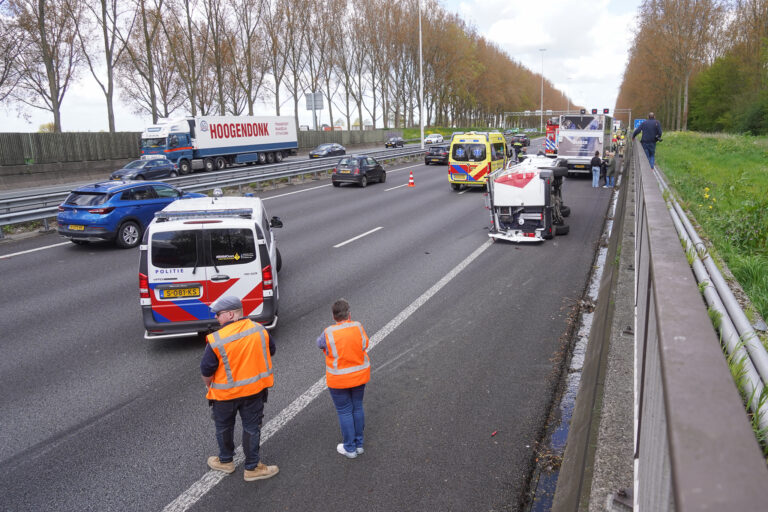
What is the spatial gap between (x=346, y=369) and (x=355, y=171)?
2291 centimetres

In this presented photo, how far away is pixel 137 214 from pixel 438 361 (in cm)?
1092

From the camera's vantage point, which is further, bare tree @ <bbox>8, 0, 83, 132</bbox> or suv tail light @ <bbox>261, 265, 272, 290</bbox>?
bare tree @ <bbox>8, 0, 83, 132</bbox>

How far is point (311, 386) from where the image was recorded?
6.61m

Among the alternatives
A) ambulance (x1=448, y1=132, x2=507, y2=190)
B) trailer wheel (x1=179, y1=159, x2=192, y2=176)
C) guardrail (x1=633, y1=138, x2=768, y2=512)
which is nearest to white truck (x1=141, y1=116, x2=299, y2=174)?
trailer wheel (x1=179, y1=159, x2=192, y2=176)

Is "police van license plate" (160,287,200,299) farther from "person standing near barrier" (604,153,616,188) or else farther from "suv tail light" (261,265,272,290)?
"person standing near barrier" (604,153,616,188)

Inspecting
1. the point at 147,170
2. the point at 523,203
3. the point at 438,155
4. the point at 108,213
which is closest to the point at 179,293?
the point at 108,213

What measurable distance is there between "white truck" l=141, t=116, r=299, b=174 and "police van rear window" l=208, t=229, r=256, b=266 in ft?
93.5

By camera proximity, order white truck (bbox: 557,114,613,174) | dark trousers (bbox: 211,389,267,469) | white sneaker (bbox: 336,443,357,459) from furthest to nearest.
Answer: white truck (bbox: 557,114,613,174), white sneaker (bbox: 336,443,357,459), dark trousers (bbox: 211,389,267,469)

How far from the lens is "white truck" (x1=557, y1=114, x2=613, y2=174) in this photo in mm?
27656

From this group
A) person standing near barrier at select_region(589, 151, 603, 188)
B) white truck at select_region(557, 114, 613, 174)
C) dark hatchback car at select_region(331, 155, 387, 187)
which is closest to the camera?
person standing near barrier at select_region(589, 151, 603, 188)

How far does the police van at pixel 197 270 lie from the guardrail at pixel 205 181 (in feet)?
37.5

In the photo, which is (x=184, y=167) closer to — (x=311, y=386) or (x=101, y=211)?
(x=101, y=211)

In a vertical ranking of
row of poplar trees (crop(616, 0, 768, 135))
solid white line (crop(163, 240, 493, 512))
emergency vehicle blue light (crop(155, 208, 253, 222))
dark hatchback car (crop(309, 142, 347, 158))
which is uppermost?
row of poplar trees (crop(616, 0, 768, 135))

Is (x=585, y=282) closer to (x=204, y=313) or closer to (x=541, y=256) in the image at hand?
(x=541, y=256)
